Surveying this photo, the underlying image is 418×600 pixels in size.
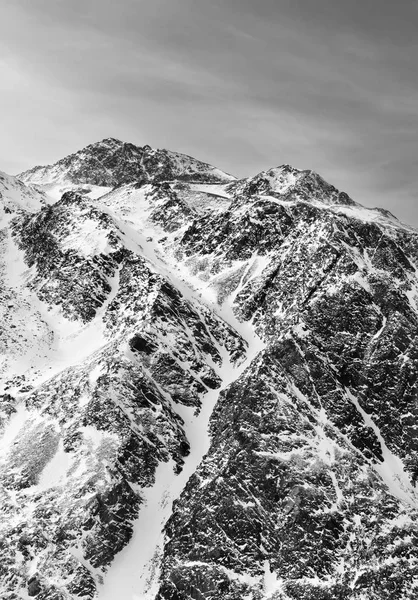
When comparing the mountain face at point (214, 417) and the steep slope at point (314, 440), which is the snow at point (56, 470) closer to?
the mountain face at point (214, 417)

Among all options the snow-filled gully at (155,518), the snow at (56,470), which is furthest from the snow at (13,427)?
the snow-filled gully at (155,518)

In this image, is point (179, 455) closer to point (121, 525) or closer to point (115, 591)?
point (121, 525)

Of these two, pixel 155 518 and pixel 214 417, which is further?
pixel 214 417

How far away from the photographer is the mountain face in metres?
107

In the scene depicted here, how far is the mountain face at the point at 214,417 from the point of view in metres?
107

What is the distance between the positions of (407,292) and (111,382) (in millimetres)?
72161

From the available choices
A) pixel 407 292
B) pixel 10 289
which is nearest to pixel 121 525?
pixel 10 289

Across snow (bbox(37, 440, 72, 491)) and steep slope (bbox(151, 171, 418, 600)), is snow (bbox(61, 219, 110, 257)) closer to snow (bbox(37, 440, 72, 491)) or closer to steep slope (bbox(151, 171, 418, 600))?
steep slope (bbox(151, 171, 418, 600))

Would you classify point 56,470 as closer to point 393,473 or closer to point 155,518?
point 155,518

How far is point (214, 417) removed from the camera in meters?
133

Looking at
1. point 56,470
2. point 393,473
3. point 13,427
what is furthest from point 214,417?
point 13,427

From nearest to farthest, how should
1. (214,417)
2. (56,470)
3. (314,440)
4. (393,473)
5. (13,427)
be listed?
(314,440) < (56,470) < (393,473) < (13,427) < (214,417)

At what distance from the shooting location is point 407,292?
16075 cm

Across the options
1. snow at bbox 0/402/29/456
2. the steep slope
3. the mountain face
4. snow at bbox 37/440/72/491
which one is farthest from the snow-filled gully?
snow at bbox 0/402/29/456
